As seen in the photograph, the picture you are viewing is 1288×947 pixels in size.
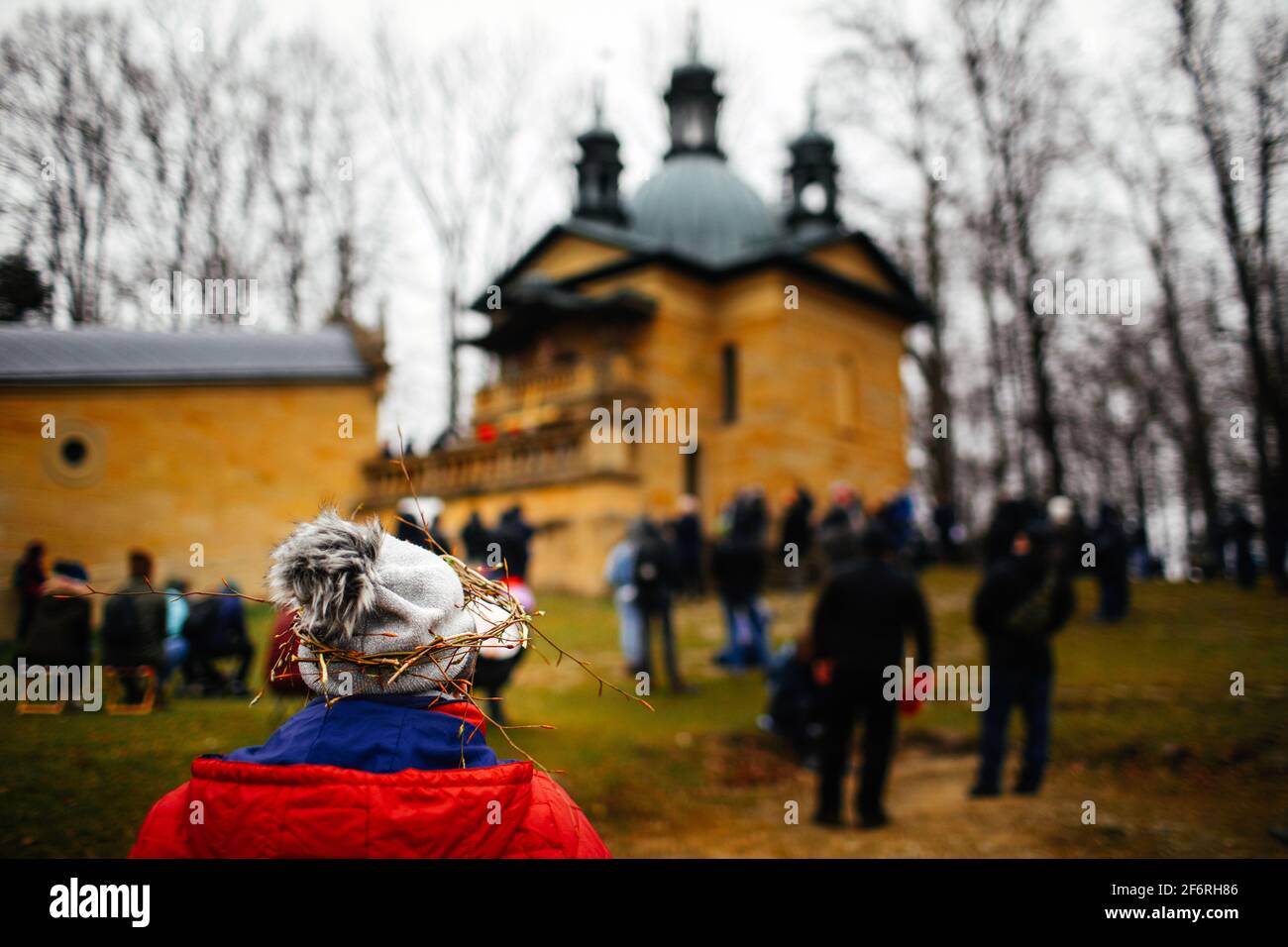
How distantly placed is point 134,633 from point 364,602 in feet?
15.0

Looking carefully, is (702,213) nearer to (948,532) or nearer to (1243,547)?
(948,532)

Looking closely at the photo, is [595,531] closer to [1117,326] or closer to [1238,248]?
[1238,248]

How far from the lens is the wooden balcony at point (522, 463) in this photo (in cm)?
1958

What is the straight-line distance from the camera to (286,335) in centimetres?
→ 985

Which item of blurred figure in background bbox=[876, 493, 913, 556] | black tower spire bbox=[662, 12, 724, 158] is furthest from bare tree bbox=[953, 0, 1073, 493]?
black tower spire bbox=[662, 12, 724, 158]

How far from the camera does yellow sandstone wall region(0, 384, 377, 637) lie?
5258 millimetres

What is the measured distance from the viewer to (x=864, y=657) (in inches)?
291

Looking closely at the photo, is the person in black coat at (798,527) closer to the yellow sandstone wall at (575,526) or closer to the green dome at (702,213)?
the yellow sandstone wall at (575,526)

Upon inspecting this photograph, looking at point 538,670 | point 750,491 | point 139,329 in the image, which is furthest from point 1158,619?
point 139,329

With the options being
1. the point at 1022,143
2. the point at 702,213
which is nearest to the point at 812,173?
the point at 702,213

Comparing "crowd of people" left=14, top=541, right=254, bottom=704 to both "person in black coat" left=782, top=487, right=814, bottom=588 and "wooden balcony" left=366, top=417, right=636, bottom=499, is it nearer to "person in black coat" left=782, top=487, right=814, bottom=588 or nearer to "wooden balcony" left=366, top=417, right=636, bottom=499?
"wooden balcony" left=366, top=417, right=636, bottom=499

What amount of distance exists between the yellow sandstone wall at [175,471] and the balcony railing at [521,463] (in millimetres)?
8586
